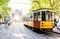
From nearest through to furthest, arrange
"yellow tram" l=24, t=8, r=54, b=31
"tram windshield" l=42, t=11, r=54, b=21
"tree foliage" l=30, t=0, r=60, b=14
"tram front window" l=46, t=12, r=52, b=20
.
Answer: "yellow tram" l=24, t=8, r=54, b=31 < "tram windshield" l=42, t=11, r=54, b=21 < "tram front window" l=46, t=12, r=52, b=20 < "tree foliage" l=30, t=0, r=60, b=14

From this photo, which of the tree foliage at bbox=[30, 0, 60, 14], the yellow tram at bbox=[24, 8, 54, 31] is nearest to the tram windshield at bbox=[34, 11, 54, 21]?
the yellow tram at bbox=[24, 8, 54, 31]

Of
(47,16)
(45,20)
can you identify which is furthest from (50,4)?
(45,20)

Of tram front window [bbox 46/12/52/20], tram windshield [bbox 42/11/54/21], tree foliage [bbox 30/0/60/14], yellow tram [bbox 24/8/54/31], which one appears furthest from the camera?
tree foliage [bbox 30/0/60/14]

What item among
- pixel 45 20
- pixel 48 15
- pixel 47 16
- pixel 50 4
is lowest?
pixel 45 20

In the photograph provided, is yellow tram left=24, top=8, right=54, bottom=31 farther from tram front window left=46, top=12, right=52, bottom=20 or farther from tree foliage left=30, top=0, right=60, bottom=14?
tree foliage left=30, top=0, right=60, bottom=14

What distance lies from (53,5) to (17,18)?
353ft

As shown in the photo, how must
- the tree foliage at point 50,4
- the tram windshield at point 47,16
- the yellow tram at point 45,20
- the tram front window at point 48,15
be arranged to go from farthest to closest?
the tree foliage at point 50,4 < the tram front window at point 48,15 < the tram windshield at point 47,16 < the yellow tram at point 45,20

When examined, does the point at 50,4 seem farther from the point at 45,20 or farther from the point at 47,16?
the point at 45,20

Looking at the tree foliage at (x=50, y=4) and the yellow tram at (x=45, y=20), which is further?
the tree foliage at (x=50, y=4)

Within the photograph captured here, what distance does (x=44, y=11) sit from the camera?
27594 millimetres

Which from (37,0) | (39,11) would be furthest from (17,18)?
(39,11)

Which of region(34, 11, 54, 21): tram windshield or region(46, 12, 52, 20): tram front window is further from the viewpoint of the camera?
region(46, 12, 52, 20): tram front window

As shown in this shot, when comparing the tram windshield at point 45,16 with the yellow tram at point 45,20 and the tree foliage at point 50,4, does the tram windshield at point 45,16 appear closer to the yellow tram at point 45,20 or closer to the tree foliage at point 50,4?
the yellow tram at point 45,20

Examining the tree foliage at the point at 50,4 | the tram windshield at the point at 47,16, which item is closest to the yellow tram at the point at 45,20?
the tram windshield at the point at 47,16
